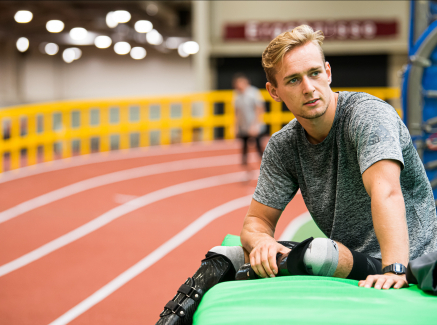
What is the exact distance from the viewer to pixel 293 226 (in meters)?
5.75

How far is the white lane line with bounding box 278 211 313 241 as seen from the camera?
17.4ft

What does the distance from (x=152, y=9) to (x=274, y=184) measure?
1885cm

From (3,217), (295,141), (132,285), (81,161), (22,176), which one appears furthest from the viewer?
(81,161)

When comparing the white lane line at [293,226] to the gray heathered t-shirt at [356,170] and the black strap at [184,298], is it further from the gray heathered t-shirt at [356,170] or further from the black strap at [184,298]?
the black strap at [184,298]

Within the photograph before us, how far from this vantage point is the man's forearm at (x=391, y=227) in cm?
188

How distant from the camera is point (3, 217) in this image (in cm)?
661

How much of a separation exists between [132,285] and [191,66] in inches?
993

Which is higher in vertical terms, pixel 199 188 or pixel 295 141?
pixel 295 141

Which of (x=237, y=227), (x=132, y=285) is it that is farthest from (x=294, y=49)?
(x=237, y=227)

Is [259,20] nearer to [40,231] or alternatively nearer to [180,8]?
[180,8]

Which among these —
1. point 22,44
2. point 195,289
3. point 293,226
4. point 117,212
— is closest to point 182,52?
point 22,44

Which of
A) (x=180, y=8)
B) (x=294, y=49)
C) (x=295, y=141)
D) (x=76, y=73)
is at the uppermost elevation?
(x=180, y=8)

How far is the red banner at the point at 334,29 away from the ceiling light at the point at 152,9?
12.0 feet

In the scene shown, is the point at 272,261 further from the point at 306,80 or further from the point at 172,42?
the point at 172,42
